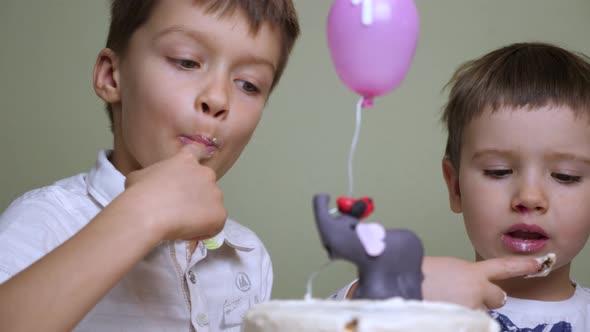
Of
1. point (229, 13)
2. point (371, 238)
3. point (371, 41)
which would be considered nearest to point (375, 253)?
point (371, 238)

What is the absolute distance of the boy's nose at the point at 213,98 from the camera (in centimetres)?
117

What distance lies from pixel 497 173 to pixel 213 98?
1.88 feet

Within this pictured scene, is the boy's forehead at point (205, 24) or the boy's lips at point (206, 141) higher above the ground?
the boy's forehead at point (205, 24)

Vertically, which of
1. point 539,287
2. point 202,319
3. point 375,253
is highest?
point 375,253

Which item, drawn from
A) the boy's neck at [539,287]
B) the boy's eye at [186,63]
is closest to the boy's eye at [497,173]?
the boy's neck at [539,287]

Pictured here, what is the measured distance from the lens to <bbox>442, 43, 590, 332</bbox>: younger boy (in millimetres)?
1311

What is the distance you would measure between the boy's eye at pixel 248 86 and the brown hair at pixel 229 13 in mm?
90

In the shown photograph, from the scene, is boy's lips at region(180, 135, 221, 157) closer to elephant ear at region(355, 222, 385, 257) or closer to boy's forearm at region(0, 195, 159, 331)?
boy's forearm at region(0, 195, 159, 331)

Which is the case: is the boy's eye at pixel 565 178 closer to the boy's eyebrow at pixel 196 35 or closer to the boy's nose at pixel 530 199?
the boy's nose at pixel 530 199

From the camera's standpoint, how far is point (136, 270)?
1.31 metres

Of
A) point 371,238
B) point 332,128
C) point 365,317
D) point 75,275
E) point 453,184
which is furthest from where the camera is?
point 332,128

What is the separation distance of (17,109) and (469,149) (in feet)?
4.00

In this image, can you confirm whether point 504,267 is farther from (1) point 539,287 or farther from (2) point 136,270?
(2) point 136,270

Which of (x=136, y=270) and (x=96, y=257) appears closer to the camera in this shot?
(x=96, y=257)
